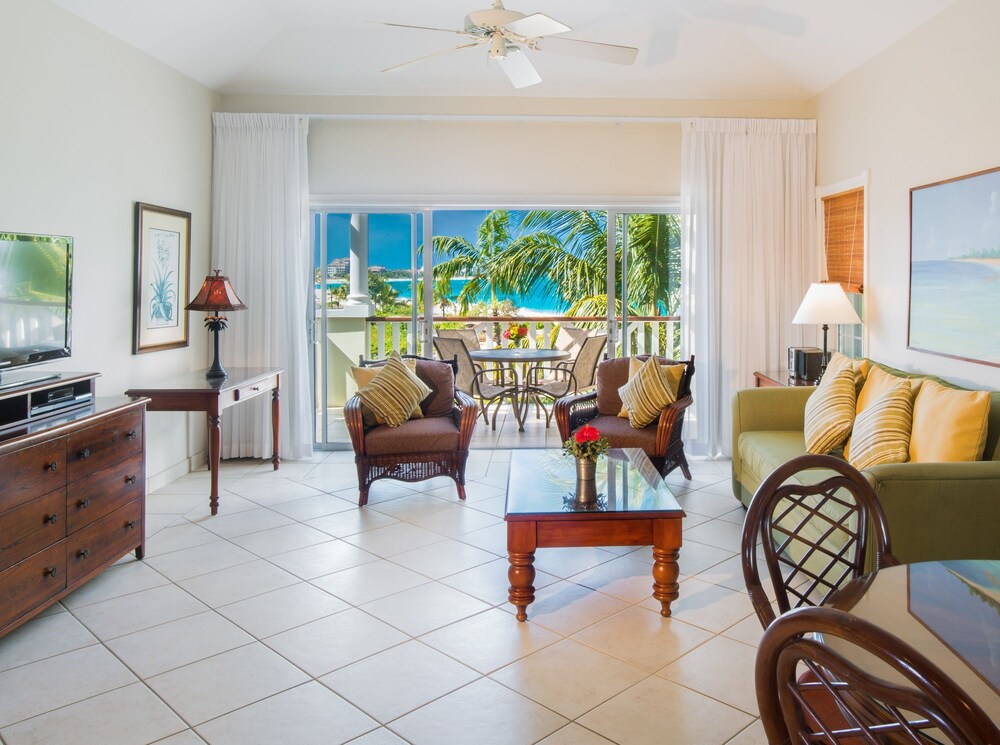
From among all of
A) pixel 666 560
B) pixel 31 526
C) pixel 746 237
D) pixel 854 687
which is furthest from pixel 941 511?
pixel 746 237

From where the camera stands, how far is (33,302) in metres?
3.56

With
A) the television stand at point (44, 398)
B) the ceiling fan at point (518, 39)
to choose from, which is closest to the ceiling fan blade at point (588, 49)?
the ceiling fan at point (518, 39)

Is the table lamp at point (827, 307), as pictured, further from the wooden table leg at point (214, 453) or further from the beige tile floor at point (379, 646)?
the wooden table leg at point (214, 453)

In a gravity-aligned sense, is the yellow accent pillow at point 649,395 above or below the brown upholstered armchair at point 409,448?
above

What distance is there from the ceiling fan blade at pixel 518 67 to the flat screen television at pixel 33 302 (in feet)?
7.41

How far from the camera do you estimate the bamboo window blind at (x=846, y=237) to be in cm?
531

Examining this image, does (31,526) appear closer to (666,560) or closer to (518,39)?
(666,560)

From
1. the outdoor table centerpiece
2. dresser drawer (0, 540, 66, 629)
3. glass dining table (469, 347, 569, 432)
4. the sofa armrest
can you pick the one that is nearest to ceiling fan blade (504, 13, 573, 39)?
the outdoor table centerpiece

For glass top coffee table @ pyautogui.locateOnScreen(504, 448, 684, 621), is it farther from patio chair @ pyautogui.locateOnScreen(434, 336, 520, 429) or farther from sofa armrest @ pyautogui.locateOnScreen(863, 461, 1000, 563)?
patio chair @ pyautogui.locateOnScreen(434, 336, 520, 429)

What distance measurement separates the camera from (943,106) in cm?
416

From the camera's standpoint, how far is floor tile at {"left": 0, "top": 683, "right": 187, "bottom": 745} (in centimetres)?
231

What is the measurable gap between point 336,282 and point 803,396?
3.61 metres

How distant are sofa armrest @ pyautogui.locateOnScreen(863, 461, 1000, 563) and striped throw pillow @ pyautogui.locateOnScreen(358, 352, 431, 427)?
117 inches

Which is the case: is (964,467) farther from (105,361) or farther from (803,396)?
(105,361)
